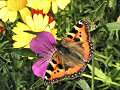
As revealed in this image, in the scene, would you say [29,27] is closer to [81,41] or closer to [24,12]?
[24,12]

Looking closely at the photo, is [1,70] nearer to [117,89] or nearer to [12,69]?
[12,69]

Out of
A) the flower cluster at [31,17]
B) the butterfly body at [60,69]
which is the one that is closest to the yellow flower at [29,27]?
the flower cluster at [31,17]

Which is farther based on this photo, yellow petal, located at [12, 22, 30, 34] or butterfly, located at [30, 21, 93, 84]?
yellow petal, located at [12, 22, 30, 34]

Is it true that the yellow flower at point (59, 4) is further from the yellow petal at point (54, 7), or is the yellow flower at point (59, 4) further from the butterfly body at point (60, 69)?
the butterfly body at point (60, 69)

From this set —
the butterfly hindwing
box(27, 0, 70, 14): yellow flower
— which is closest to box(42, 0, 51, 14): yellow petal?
box(27, 0, 70, 14): yellow flower

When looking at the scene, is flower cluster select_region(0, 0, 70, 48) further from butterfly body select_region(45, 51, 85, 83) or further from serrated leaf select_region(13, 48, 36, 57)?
butterfly body select_region(45, 51, 85, 83)

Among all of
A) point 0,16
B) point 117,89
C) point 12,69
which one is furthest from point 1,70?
point 117,89

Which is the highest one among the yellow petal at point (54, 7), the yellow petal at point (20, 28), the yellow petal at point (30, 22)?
the yellow petal at point (54, 7)
